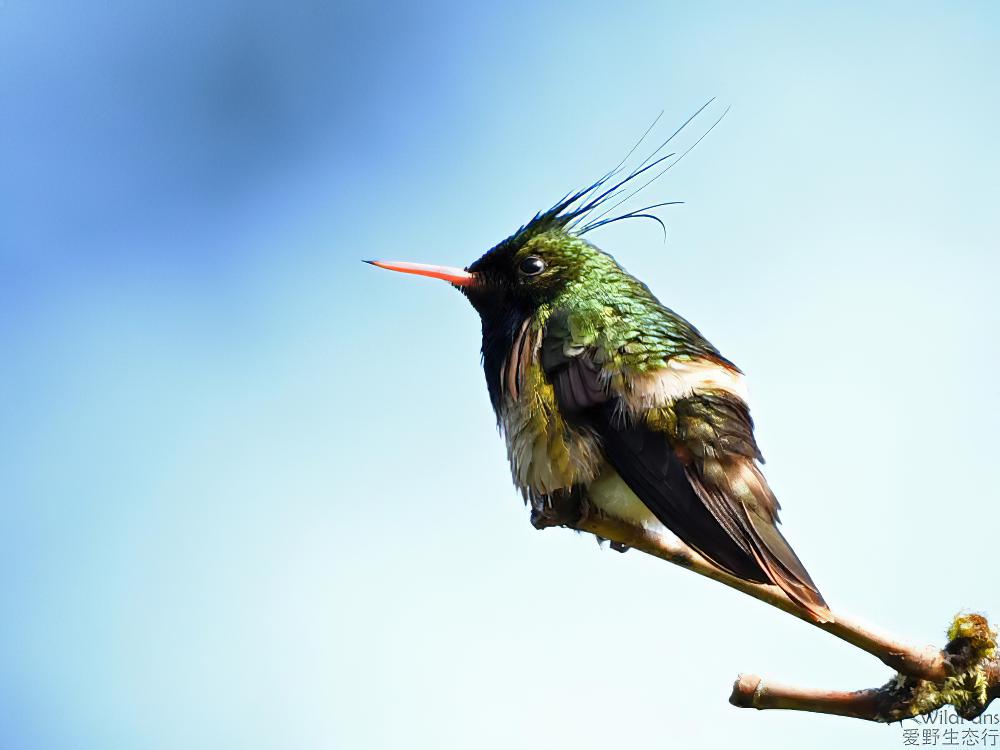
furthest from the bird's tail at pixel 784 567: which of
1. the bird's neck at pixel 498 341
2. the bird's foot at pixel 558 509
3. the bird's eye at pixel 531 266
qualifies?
the bird's eye at pixel 531 266

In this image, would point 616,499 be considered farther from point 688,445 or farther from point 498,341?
point 498,341

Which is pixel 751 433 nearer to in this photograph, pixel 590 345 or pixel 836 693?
pixel 590 345

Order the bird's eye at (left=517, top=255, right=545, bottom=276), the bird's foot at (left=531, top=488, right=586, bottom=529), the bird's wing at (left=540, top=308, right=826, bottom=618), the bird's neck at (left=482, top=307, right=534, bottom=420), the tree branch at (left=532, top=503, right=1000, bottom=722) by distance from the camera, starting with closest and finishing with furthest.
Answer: the tree branch at (left=532, top=503, right=1000, bottom=722), the bird's wing at (left=540, top=308, right=826, bottom=618), the bird's foot at (left=531, top=488, right=586, bottom=529), the bird's neck at (left=482, top=307, right=534, bottom=420), the bird's eye at (left=517, top=255, right=545, bottom=276)

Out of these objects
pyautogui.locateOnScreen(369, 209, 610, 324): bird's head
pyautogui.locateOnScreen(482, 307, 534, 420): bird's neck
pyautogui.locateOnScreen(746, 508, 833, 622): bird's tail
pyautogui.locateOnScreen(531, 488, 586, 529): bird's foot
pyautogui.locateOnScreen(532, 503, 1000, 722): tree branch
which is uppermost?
pyautogui.locateOnScreen(369, 209, 610, 324): bird's head

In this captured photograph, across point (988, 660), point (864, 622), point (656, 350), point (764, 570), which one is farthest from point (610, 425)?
point (988, 660)

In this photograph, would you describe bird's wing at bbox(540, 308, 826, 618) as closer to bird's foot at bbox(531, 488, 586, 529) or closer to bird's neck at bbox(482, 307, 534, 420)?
bird's foot at bbox(531, 488, 586, 529)

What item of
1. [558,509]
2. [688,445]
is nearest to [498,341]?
[558,509]

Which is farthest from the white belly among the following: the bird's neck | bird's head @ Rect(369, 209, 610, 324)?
bird's head @ Rect(369, 209, 610, 324)
